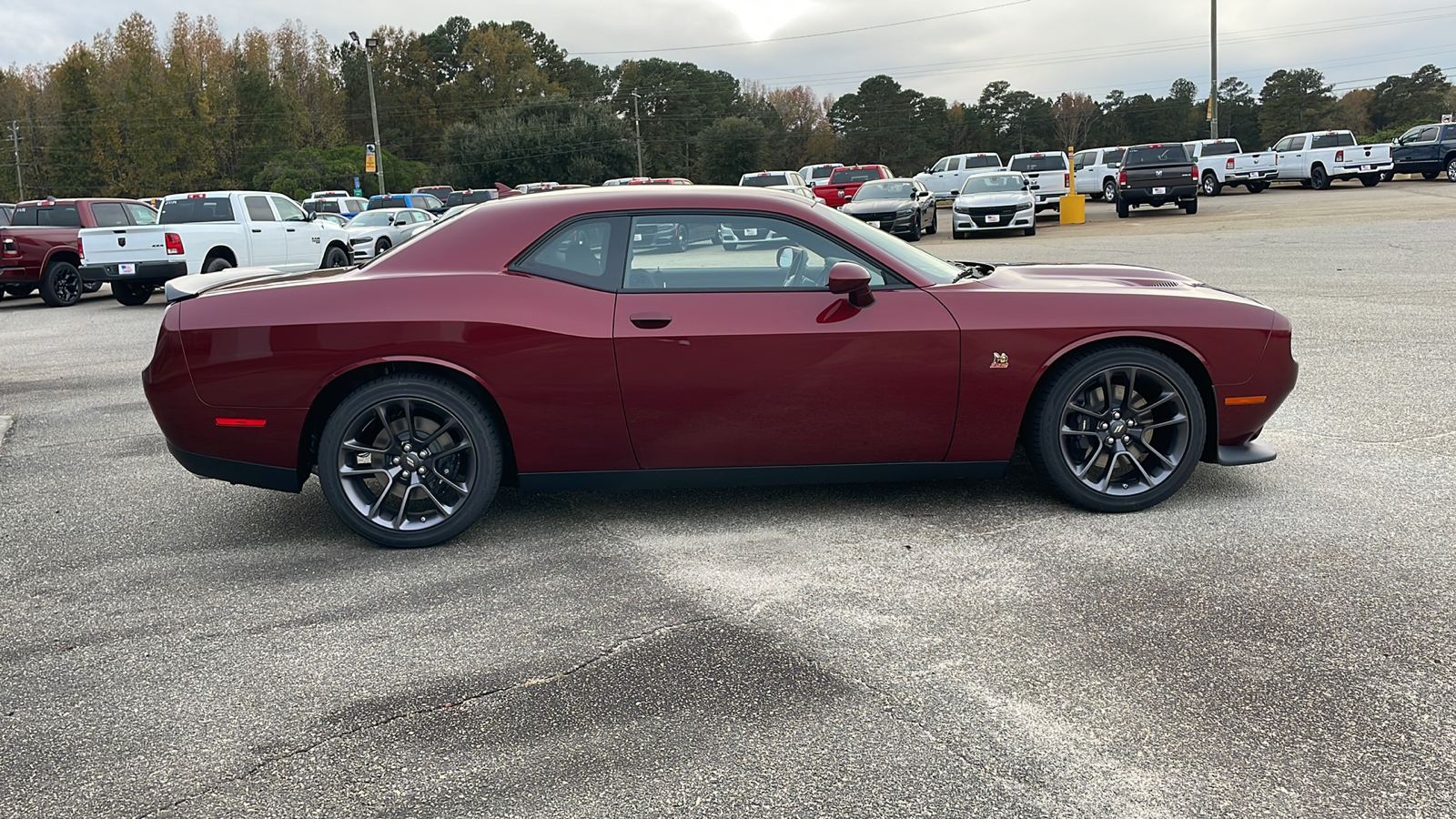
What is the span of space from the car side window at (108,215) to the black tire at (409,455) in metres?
16.2

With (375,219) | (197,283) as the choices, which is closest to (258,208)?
(375,219)

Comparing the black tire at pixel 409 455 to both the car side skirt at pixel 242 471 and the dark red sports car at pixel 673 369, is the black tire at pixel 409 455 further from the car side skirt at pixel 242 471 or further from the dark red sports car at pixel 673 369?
the car side skirt at pixel 242 471

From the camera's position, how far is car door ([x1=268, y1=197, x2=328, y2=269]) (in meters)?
18.0

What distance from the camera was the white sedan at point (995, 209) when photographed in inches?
950

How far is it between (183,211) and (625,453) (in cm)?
1499

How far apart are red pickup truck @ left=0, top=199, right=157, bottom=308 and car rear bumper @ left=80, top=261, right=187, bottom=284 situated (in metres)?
1.44

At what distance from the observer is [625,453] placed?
468 centimetres

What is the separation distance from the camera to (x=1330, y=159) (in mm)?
35719

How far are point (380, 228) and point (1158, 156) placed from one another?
1983 cm

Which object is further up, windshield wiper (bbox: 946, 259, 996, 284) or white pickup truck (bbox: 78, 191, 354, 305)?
white pickup truck (bbox: 78, 191, 354, 305)

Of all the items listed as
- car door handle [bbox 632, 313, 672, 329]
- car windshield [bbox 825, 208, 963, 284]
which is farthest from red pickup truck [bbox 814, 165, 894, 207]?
car door handle [bbox 632, 313, 672, 329]

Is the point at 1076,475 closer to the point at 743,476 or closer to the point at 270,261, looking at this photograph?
the point at 743,476

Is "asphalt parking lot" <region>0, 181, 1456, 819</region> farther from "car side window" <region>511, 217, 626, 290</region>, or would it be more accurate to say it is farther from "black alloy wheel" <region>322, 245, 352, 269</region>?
"black alloy wheel" <region>322, 245, 352, 269</region>

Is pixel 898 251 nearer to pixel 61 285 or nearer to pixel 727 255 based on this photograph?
pixel 727 255
